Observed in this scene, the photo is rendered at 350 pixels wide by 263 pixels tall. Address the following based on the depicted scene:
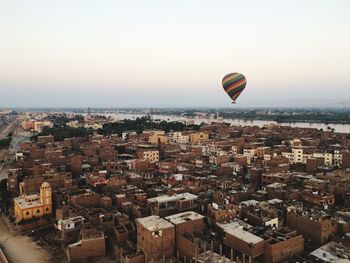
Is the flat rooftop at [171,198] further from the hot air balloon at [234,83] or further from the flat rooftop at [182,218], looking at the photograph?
the hot air balloon at [234,83]

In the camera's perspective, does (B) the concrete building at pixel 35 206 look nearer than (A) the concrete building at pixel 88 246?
No

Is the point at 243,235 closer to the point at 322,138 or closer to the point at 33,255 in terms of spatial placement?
the point at 33,255

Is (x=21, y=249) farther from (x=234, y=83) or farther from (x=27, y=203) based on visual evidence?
(x=234, y=83)

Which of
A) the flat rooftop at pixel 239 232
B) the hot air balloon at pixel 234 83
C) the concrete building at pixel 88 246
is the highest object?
the hot air balloon at pixel 234 83

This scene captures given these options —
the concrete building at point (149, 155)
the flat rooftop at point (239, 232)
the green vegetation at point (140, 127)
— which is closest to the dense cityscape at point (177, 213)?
the flat rooftop at point (239, 232)

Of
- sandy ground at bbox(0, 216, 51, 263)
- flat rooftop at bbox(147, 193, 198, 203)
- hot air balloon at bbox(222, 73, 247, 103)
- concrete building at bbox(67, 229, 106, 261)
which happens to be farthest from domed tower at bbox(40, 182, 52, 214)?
hot air balloon at bbox(222, 73, 247, 103)

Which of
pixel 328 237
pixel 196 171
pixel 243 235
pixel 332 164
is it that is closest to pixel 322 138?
pixel 332 164
